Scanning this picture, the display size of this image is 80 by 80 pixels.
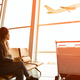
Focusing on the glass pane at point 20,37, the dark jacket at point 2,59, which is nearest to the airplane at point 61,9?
the glass pane at point 20,37

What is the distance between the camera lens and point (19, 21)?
3783 millimetres

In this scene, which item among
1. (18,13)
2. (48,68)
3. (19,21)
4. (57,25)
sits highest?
(18,13)

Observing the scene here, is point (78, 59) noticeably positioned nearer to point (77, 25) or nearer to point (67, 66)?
point (67, 66)

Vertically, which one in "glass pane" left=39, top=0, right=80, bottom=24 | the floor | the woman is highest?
"glass pane" left=39, top=0, right=80, bottom=24

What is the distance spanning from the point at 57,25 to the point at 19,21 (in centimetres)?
150

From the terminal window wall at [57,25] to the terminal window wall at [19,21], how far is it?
0.51 metres

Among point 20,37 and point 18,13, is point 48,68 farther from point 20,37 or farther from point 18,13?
point 18,13

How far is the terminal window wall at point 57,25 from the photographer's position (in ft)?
9.93

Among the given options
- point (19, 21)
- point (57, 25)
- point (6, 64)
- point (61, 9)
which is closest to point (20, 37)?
point (19, 21)

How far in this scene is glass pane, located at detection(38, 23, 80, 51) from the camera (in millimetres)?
2996

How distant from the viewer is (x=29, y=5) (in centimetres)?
371

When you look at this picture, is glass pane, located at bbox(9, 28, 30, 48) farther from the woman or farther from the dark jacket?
the dark jacket

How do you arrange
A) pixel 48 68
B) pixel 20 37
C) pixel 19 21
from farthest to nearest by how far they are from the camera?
1. pixel 19 21
2. pixel 20 37
3. pixel 48 68

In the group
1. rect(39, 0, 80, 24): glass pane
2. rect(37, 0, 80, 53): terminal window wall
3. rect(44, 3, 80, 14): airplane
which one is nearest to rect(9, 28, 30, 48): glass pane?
rect(37, 0, 80, 53): terminal window wall
